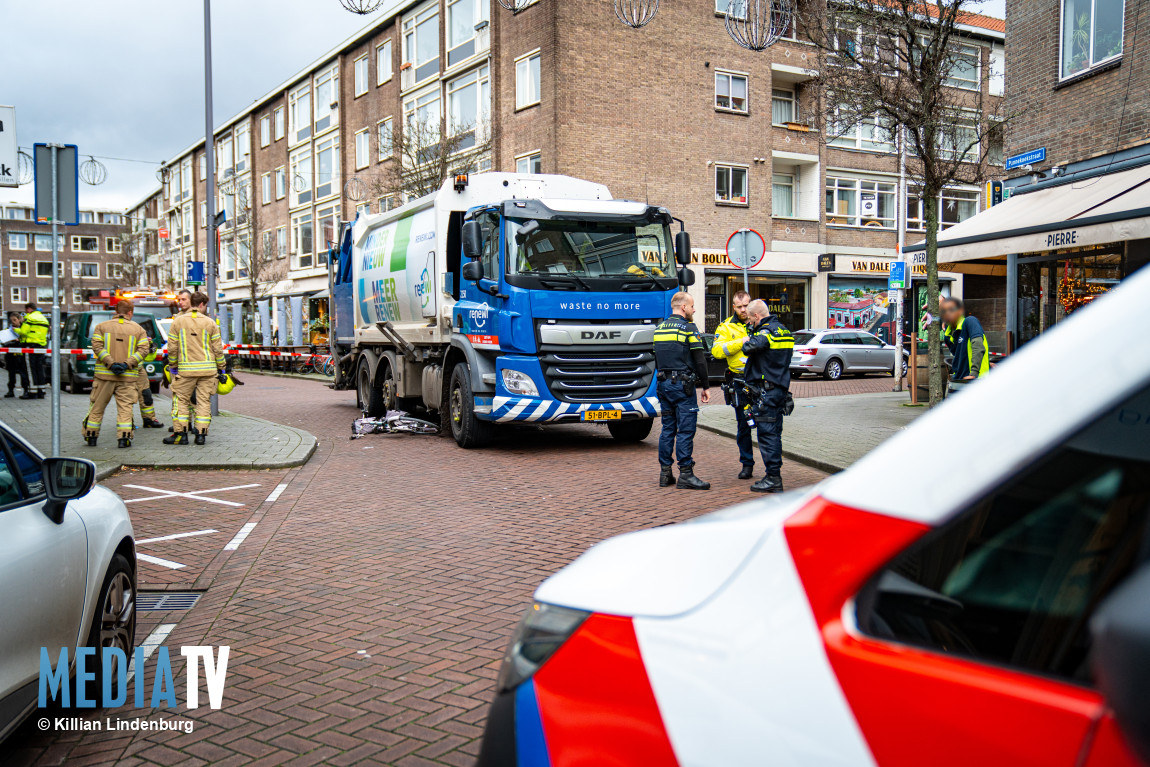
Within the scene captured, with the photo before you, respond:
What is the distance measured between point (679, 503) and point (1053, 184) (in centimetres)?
1022

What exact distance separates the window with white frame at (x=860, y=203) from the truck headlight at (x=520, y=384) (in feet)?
81.8

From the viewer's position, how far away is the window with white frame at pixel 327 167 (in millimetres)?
43178

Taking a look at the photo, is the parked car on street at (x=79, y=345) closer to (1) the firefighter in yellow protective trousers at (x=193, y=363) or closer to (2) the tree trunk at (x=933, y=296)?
(1) the firefighter in yellow protective trousers at (x=193, y=363)

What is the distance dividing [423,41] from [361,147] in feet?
23.2

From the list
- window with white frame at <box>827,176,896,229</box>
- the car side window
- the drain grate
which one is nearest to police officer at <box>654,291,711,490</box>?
the drain grate

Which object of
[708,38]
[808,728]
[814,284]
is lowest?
[808,728]

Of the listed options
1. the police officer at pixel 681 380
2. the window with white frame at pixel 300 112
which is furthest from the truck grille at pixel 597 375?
the window with white frame at pixel 300 112

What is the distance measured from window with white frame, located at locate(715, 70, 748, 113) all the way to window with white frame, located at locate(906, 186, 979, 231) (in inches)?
310

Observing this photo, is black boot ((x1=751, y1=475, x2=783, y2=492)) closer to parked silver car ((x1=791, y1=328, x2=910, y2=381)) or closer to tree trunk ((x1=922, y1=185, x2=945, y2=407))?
tree trunk ((x1=922, y1=185, x2=945, y2=407))

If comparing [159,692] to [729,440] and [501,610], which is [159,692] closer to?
[501,610]

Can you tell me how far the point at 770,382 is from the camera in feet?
29.6

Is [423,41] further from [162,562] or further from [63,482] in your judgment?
[63,482]

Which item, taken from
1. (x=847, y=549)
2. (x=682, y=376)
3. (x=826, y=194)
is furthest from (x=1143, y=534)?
(x=826, y=194)

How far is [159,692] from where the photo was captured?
13.1ft
